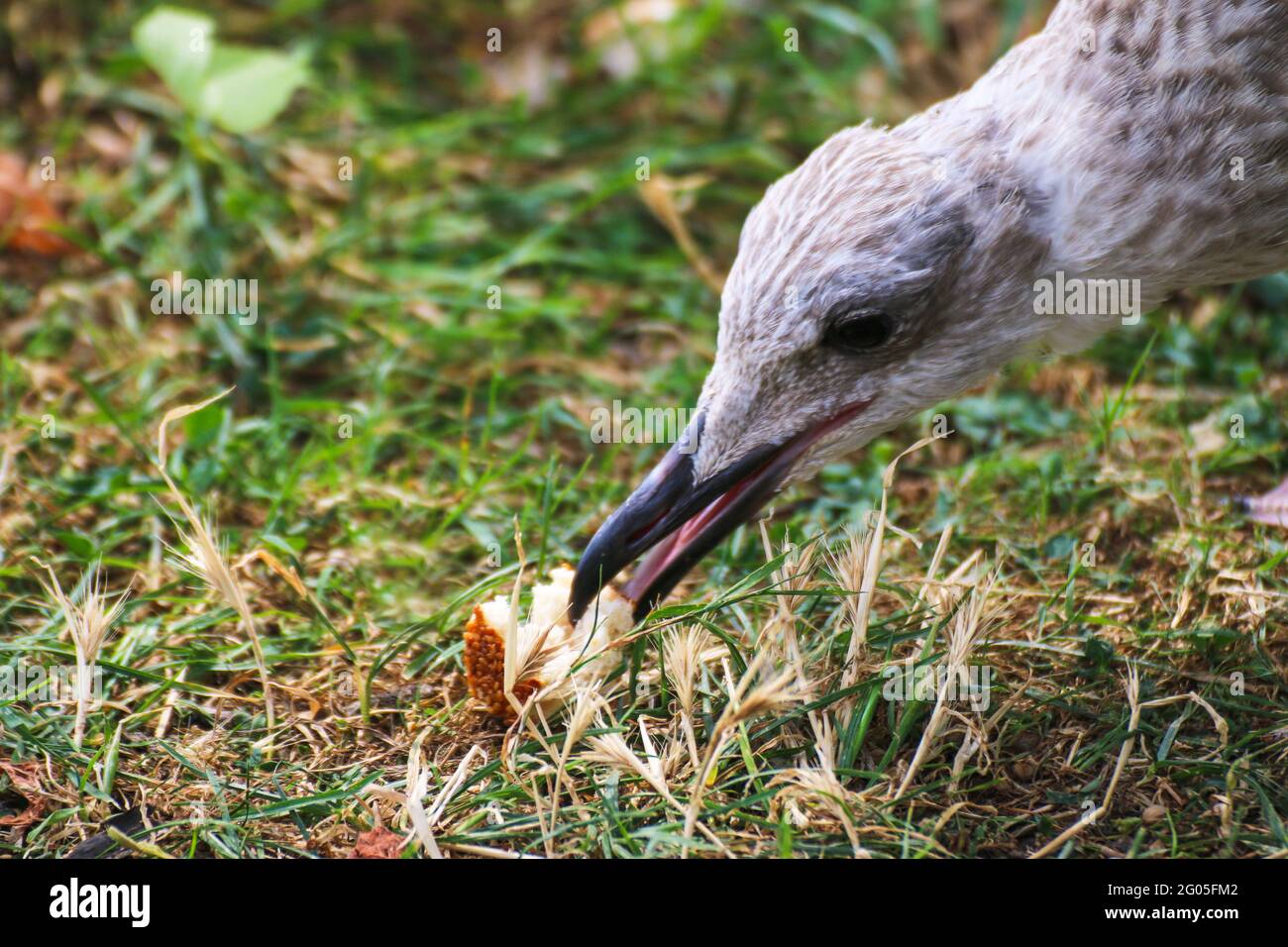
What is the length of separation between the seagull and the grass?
251 mm

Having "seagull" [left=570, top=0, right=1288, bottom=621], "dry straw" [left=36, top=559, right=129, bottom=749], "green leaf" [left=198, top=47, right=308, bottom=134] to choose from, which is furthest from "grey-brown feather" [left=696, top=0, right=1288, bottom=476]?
"green leaf" [left=198, top=47, right=308, bottom=134]

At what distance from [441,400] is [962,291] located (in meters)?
1.85

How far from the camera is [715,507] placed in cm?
326

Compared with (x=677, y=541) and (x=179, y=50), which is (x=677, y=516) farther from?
(x=179, y=50)

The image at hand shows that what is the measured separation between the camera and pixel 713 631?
10.0 feet

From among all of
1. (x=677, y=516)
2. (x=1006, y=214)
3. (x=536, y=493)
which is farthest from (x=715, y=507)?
(x=1006, y=214)

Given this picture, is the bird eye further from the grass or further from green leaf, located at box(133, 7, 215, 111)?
green leaf, located at box(133, 7, 215, 111)

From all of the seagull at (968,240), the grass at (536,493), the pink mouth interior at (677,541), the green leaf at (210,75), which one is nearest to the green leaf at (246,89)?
the green leaf at (210,75)

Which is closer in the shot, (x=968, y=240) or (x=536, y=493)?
(x=968, y=240)

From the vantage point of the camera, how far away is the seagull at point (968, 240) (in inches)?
123

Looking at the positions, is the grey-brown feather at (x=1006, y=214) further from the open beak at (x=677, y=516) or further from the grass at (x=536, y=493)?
the grass at (x=536, y=493)

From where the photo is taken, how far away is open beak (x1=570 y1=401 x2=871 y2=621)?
315 centimetres

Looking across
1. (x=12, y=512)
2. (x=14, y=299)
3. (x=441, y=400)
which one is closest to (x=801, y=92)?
(x=441, y=400)

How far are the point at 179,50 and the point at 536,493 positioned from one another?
210 centimetres
